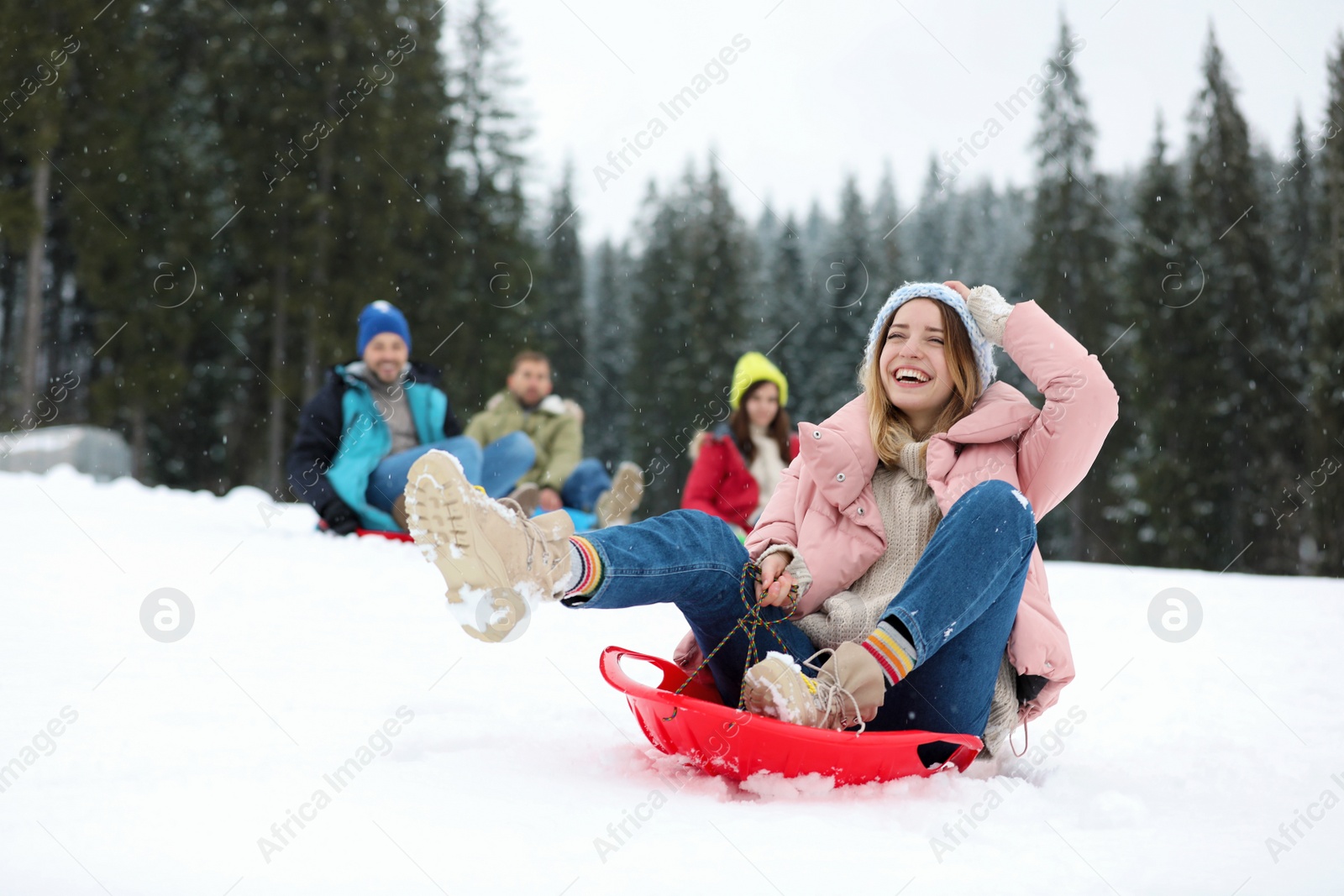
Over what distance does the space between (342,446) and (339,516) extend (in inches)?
13.5

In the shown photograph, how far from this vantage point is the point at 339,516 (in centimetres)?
493

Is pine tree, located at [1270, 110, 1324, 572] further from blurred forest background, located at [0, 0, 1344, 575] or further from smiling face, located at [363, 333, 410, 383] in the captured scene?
smiling face, located at [363, 333, 410, 383]

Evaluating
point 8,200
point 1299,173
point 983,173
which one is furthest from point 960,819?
point 983,173

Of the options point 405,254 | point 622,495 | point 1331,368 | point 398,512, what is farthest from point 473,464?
point 1331,368

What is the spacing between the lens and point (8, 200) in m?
13.4

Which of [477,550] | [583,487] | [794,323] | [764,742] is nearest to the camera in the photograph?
[477,550]

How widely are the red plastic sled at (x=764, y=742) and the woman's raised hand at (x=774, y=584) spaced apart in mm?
245

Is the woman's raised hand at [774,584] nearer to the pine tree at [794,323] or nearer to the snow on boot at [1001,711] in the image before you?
the snow on boot at [1001,711]

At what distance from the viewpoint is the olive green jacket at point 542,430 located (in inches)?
238

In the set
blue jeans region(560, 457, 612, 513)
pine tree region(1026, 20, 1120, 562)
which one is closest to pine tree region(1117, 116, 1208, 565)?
pine tree region(1026, 20, 1120, 562)

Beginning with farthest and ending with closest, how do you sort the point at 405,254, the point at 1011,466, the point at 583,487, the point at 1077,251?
the point at 1077,251, the point at 405,254, the point at 583,487, the point at 1011,466

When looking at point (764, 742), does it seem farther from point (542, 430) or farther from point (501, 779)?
point (542, 430)

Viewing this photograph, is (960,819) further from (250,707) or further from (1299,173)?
(1299,173)

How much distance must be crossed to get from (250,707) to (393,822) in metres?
0.74
